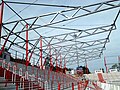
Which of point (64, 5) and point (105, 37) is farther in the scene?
point (105, 37)

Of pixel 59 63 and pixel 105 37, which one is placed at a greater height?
pixel 105 37

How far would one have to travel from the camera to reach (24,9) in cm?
→ 1491

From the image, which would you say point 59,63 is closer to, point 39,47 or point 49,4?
point 39,47

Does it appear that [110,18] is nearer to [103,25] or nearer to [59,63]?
[103,25]

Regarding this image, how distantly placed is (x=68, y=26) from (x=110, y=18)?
4.25 metres

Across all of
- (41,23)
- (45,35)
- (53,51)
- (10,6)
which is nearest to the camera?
(10,6)

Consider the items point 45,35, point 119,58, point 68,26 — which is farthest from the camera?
point 119,58

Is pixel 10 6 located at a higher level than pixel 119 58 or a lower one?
higher

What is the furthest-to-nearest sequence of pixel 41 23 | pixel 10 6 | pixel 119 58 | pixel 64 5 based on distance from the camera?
1. pixel 119 58
2. pixel 41 23
3. pixel 10 6
4. pixel 64 5

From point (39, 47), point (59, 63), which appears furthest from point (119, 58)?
point (39, 47)

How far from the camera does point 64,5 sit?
1330 centimetres

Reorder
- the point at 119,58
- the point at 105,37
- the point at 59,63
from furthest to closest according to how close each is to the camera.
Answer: the point at 119,58 < the point at 59,63 < the point at 105,37

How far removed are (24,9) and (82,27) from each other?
7232 millimetres

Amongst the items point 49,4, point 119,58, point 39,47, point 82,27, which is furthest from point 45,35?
point 119,58
